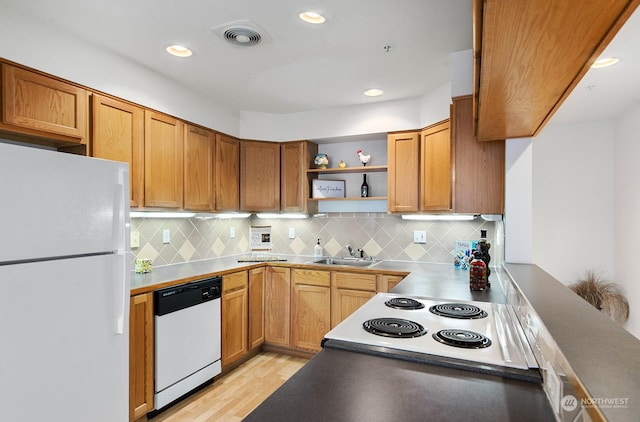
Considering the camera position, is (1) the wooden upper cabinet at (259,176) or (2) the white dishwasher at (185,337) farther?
(1) the wooden upper cabinet at (259,176)

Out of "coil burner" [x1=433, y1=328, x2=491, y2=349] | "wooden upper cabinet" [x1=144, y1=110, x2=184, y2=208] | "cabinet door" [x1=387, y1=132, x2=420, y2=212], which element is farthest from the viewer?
"cabinet door" [x1=387, y1=132, x2=420, y2=212]

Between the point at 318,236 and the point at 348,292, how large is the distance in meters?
0.92

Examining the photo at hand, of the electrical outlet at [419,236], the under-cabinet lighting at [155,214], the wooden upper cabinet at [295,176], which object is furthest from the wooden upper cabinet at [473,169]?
the under-cabinet lighting at [155,214]

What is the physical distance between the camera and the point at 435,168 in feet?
9.70

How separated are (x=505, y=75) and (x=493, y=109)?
42cm

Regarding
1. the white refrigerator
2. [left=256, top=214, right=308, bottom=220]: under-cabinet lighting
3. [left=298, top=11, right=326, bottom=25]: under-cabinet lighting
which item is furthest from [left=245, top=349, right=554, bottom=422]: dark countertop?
[left=256, top=214, right=308, bottom=220]: under-cabinet lighting

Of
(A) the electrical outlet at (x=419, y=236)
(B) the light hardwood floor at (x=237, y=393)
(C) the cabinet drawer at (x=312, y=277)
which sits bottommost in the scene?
(B) the light hardwood floor at (x=237, y=393)

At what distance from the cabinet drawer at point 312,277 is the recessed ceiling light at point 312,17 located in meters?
2.08

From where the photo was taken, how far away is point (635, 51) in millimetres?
2180

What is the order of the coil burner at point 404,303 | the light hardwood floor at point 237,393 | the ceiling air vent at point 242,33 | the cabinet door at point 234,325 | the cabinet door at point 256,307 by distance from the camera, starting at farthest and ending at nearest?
the cabinet door at point 256,307
the cabinet door at point 234,325
the light hardwood floor at point 237,393
the ceiling air vent at point 242,33
the coil burner at point 404,303

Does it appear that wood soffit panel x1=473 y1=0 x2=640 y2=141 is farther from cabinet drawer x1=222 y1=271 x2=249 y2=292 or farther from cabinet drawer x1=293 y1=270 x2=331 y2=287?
cabinet drawer x1=222 y1=271 x2=249 y2=292

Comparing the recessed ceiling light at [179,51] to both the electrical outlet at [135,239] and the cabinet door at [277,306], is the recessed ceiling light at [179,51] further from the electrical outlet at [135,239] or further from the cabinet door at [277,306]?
the cabinet door at [277,306]

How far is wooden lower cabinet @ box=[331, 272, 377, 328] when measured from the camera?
10.1ft

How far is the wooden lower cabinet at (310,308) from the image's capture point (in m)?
3.28
